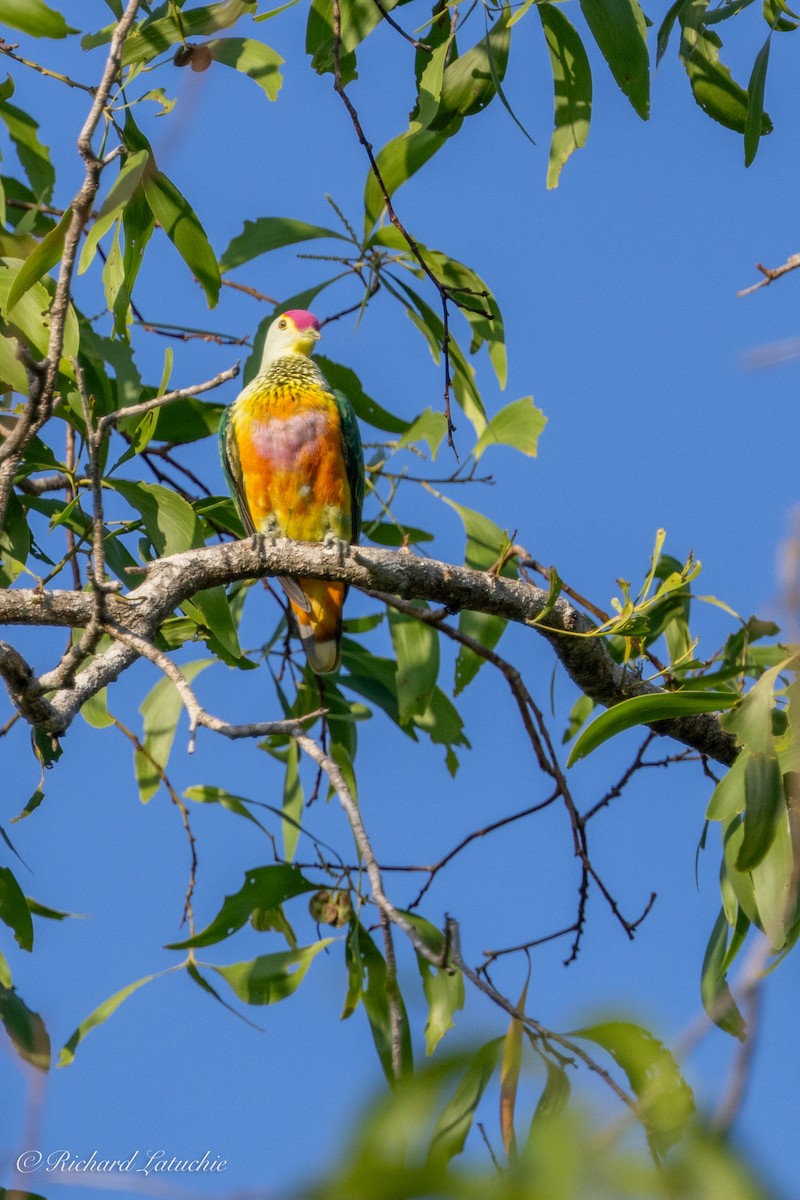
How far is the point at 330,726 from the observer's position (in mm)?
4156

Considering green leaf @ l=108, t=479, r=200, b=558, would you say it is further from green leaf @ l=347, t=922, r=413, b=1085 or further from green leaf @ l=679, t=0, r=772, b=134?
green leaf @ l=679, t=0, r=772, b=134

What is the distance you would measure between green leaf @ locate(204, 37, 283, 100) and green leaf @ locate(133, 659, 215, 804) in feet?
5.55

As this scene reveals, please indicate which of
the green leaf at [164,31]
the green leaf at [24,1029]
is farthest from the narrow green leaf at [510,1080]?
the green leaf at [164,31]

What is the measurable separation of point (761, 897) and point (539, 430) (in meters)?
1.78

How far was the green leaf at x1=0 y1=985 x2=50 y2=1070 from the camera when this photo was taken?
9.38 feet

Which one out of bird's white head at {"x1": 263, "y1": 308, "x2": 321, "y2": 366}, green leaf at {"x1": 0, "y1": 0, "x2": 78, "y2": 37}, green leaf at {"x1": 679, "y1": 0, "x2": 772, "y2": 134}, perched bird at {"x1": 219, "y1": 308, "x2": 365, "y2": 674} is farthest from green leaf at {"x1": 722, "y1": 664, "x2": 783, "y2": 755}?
bird's white head at {"x1": 263, "y1": 308, "x2": 321, "y2": 366}

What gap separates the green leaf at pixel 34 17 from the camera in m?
2.94

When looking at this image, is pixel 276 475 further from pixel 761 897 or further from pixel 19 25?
pixel 761 897

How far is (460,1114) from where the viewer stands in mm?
1860

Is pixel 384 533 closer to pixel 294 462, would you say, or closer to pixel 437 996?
pixel 294 462

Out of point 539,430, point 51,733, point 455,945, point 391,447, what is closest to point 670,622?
point 539,430

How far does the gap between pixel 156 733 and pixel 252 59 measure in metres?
1.95

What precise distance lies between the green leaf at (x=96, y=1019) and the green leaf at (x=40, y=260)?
5.14ft

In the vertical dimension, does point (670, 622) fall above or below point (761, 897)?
above
